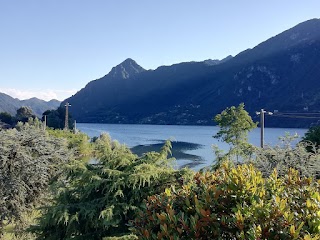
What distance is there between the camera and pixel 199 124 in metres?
180

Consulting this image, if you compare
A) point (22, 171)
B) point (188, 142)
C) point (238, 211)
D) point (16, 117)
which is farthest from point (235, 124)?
point (16, 117)

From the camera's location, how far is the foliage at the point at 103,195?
6.79 metres

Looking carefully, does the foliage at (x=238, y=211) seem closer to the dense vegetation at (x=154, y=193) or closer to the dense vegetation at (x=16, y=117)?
the dense vegetation at (x=154, y=193)

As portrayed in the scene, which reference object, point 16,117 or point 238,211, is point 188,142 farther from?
point 238,211

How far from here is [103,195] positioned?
7379mm

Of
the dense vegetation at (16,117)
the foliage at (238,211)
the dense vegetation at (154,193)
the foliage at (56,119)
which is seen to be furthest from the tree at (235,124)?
the dense vegetation at (16,117)

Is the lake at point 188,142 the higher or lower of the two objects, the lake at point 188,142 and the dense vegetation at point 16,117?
the lower

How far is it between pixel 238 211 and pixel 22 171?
1098cm

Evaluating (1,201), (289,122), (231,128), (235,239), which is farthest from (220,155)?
(289,122)

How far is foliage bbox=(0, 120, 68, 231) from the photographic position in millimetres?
11930

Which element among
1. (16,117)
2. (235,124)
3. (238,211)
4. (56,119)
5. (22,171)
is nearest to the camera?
(238,211)

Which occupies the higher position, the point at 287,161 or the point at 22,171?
the point at 287,161

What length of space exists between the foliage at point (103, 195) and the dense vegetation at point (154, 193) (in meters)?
0.02

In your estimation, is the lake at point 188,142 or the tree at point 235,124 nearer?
the tree at point 235,124
